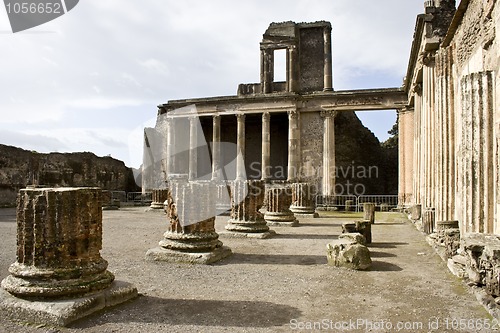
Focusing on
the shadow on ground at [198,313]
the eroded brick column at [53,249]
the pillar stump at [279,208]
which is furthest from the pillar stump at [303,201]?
the eroded brick column at [53,249]

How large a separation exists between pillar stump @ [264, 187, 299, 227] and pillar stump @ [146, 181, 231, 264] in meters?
4.90

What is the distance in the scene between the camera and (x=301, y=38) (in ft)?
80.0

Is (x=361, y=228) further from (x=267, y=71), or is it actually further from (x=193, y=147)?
(x=193, y=147)

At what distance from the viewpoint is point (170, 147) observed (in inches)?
987

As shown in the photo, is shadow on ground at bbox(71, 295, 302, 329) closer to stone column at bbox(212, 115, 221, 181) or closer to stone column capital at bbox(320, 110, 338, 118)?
stone column capital at bbox(320, 110, 338, 118)

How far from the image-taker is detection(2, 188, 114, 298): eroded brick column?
12.6 feet

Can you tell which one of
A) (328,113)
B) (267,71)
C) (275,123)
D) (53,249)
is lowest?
(53,249)

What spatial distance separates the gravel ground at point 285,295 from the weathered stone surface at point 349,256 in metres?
0.15

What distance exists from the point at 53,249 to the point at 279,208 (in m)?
8.52

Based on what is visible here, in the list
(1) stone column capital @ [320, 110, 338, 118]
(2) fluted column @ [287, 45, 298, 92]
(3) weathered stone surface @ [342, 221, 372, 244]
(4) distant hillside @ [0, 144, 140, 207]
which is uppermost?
(2) fluted column @ [287, 45, 298, 92]

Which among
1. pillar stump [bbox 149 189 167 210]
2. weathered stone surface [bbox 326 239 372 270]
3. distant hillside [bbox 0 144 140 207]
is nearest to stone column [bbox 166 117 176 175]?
distant hillside [bbox 0 144 140 207]

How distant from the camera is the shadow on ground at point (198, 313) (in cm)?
359

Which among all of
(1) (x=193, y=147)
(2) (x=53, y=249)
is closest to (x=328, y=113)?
(1) (x=193, y=147)

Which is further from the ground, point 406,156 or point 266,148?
point 266,148
